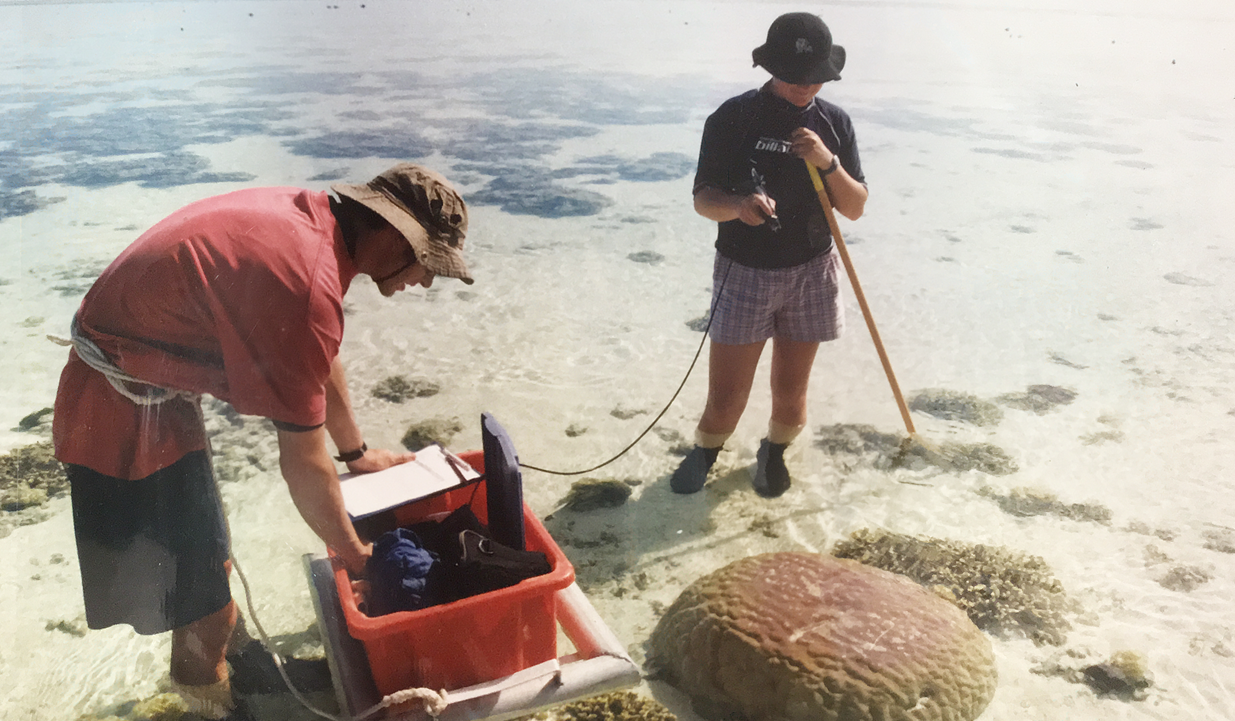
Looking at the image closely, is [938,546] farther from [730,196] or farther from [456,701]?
[456,701]

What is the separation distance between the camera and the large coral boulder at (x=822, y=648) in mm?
2658

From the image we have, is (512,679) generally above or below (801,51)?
below

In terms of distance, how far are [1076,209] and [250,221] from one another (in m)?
9.22

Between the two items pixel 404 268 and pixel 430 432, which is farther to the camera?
pixel 430 432

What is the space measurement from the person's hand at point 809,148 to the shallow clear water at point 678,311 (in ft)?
5.09

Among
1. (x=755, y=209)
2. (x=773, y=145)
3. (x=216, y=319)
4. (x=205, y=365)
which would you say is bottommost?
(x=205, y=365)

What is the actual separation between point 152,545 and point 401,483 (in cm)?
69

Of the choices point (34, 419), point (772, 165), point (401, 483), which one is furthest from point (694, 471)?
point (34, 419)

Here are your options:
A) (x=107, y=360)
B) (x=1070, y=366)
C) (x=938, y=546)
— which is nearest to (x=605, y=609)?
(x=938, y=546)

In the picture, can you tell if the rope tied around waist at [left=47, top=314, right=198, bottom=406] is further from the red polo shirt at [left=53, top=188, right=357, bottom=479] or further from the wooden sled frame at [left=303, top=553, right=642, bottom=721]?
the wooden sled frame at [left=303, top=553, right=642, bottom=721]

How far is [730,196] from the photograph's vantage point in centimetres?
326

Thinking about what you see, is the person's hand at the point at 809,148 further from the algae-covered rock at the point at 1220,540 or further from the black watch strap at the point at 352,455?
the algae-covered rock at the point at 1220,540

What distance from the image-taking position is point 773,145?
327 cm

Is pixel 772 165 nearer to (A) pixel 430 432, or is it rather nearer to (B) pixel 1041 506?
(B) pixel 1041 506
